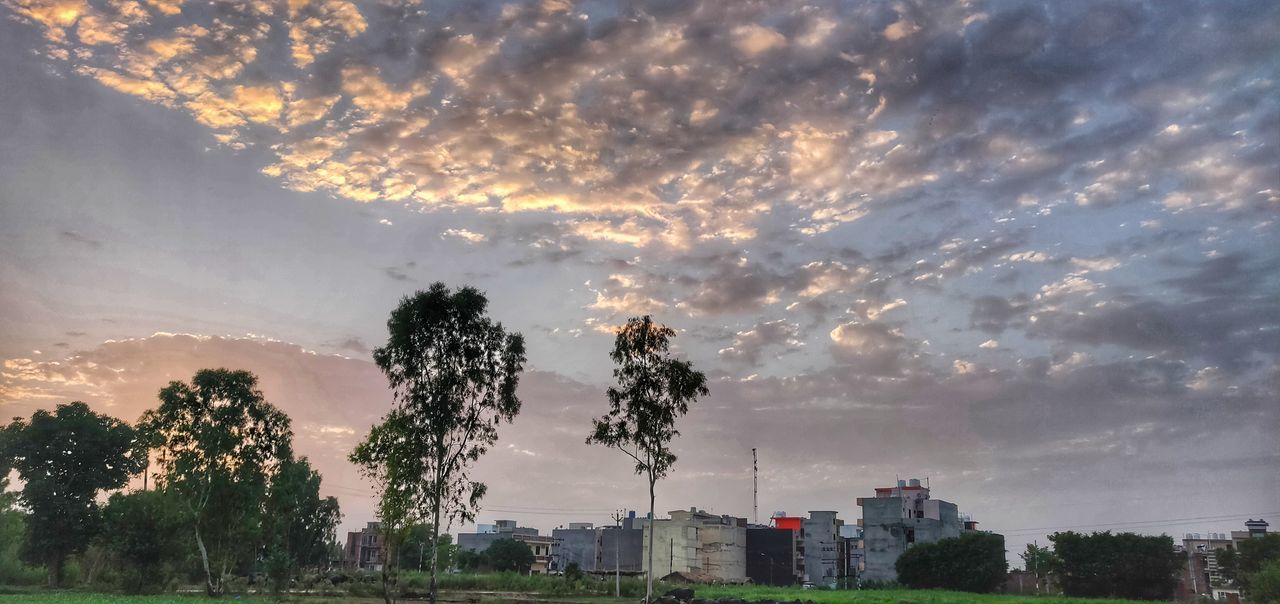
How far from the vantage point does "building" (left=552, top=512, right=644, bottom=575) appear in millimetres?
173625

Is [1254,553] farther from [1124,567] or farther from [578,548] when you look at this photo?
[578,548]

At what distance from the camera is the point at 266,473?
72.1 metres

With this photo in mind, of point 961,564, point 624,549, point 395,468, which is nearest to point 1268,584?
point 961,564

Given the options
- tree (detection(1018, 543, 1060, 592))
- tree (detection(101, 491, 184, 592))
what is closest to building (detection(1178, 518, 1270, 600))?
tree (detection(1018, 543, 1060, 592))

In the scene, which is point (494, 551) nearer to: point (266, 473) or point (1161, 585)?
point (266, 473)

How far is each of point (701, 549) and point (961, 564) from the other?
62714 mm

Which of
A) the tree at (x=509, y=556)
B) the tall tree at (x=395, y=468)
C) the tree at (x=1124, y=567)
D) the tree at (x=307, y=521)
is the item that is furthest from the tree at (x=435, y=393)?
the tree at (x=509, y=556)

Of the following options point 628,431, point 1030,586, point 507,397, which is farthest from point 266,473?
point 1030,586

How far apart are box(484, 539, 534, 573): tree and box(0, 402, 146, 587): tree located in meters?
78.3

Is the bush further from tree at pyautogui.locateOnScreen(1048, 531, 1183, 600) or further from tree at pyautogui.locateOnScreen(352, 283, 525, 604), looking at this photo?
tree at pyautogui.locateOnScreen(352, 283, 525, 604)

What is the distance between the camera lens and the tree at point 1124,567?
9469 cm

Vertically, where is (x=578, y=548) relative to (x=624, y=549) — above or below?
below

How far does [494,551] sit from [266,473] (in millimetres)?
→ 94948

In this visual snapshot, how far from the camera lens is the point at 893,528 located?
145500 mm
